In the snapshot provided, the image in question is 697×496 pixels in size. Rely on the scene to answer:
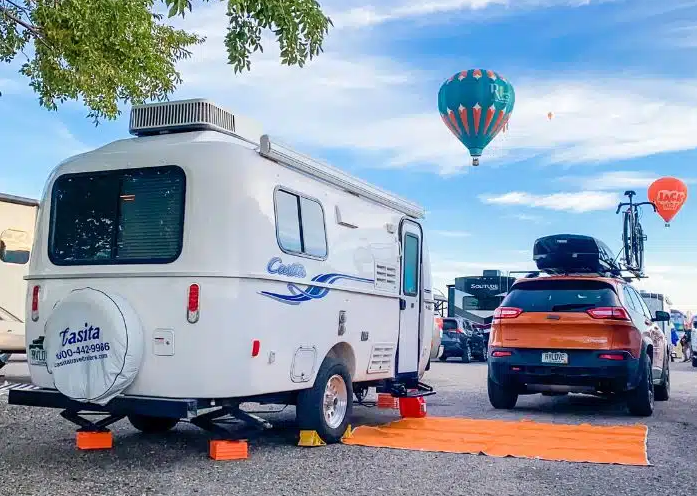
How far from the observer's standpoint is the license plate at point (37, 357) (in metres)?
7.21

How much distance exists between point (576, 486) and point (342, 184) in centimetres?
385

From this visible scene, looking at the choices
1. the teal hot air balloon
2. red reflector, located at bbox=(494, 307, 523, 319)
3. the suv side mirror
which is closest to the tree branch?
red reflector, located at bbox=(494, 307, 523, 319)

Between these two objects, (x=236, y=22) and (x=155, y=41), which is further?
(x=155, y=41)

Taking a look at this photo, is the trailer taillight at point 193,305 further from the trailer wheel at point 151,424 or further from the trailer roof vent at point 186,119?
the trailer wheel at point 151,424

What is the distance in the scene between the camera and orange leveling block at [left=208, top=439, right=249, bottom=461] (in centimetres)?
712

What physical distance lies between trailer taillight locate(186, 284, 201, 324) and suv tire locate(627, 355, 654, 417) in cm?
634

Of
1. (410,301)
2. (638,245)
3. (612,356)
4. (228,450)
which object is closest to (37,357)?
(228,450)

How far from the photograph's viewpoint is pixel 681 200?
1357 inches

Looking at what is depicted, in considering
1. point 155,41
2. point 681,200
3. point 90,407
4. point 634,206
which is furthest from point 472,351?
point 90,407

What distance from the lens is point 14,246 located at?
1348cm

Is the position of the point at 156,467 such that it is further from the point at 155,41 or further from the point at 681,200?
the point at 681,200

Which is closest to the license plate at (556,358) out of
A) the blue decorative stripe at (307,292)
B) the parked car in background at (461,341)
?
the blue decorative stripe at (307,292)

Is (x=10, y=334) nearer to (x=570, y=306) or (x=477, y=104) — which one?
(x=570, y=306)

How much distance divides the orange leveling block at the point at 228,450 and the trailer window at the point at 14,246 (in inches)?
303
